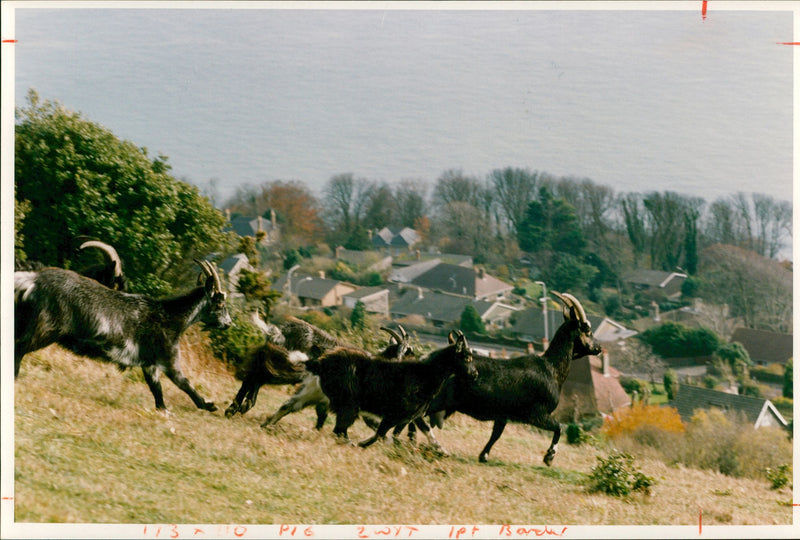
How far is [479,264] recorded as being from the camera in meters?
12.1

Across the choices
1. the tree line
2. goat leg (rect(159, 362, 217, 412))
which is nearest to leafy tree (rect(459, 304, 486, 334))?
the tree line

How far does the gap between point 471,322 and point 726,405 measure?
142 inches

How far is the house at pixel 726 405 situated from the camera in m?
11.6

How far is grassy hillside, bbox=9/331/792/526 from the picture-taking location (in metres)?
8.70

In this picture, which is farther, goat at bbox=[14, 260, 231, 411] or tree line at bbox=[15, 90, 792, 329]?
tree line at bbox=[15, 90, 792, 329]

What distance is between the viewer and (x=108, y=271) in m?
10.8

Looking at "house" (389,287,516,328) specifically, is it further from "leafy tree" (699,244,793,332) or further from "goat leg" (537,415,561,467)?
"leafy tree" (699,244,793,332)

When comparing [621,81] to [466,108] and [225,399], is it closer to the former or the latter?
[466,108]

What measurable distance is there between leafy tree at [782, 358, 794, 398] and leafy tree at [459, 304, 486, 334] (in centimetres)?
395

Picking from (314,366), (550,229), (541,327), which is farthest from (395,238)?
(314,366)

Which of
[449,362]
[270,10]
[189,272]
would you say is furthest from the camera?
[189,272]

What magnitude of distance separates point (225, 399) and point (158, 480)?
8.67 feet

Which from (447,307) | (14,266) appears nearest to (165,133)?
(14,266)

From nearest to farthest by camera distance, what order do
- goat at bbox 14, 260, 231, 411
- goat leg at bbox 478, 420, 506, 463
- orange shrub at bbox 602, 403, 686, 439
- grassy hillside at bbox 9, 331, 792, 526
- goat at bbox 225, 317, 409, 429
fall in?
1. grassy hillside at bbox 9, 331, 792, 526
2. goat at bbox 14, 260, 231, 411
3. goat at bbox 225, 317, 409, 429
4. goat leg at bbox 478, 420, 506, 463
5. orange shrub at bbox 602, 403, 686, 439
